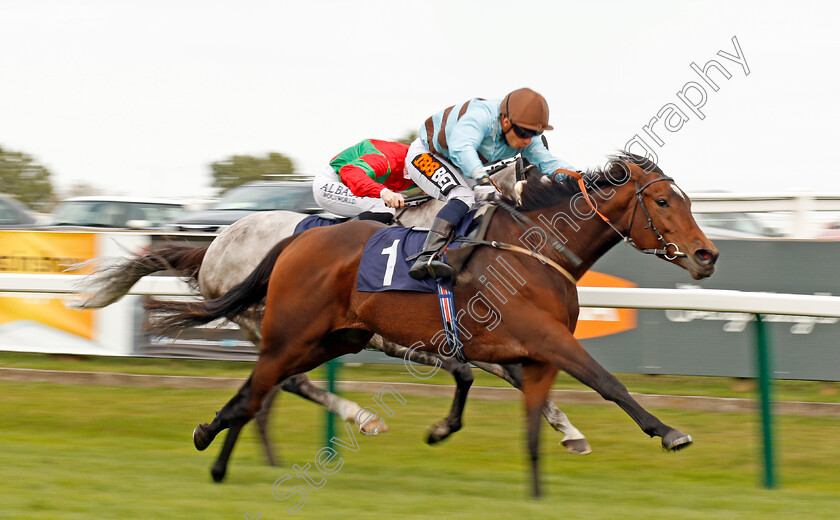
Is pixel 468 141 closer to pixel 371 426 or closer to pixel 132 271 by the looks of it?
pixel 371 426

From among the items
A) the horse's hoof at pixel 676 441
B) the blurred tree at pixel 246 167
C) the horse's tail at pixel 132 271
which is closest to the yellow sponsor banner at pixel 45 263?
the horse's tail at pixel 132 271

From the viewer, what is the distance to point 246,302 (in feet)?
16.6

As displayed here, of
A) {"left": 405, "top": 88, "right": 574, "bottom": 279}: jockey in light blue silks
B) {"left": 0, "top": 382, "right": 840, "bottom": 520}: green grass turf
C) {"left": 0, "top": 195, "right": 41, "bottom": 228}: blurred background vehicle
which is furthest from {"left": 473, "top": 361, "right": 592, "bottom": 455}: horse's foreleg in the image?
{"left": 0, "top": 195, "right": 41, "bottom": 228}: blurred background vehicle

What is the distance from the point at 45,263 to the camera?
867cm

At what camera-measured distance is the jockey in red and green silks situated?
5590 millimetres

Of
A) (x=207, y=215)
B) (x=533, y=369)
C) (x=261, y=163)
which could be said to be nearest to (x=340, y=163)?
(x=533, y=369)

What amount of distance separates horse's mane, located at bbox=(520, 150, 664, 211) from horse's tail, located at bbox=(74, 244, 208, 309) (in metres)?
2.46

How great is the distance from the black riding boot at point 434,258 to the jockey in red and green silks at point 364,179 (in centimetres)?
100

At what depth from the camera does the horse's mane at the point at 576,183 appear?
175 inches

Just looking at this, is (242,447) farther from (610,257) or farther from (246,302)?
(610,257)

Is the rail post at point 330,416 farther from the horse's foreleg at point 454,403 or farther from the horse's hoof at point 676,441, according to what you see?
the horse's hoof at point 676,441

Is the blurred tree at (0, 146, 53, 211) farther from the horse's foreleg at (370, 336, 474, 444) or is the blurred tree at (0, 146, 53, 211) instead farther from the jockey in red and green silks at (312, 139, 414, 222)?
the horse's foreleg at (370, 336, 474, 444)

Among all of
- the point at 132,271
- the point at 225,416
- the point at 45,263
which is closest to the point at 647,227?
the point at 225,416

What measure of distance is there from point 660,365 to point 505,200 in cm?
270
